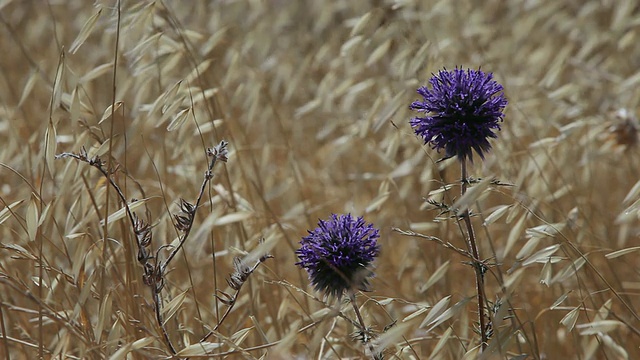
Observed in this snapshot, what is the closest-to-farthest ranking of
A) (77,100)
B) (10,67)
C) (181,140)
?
(77,100) → (181,140) → (10,67)

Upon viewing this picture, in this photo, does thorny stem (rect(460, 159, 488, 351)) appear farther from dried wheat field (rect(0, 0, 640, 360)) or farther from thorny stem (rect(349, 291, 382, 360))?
thorny stem (rect(349, 291, 382, 360))

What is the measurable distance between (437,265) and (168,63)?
0.78 metres

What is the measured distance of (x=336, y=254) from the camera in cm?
104

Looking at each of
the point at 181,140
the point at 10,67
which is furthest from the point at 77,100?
the point at 10,67

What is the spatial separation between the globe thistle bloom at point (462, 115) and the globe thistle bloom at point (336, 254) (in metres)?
0.18

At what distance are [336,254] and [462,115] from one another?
0.27 meters

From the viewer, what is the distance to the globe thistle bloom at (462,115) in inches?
40.5

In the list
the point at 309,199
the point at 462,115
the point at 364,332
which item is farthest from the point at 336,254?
the point at 309,199

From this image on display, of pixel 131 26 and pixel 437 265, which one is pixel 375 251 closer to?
pixel 437 265

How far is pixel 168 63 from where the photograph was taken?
1672mm

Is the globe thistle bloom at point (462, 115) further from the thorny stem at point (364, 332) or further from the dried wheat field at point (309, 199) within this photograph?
the thorny stem at point (364, 332)

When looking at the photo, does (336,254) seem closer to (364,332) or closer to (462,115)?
(364,332)

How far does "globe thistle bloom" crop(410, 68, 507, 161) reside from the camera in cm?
103

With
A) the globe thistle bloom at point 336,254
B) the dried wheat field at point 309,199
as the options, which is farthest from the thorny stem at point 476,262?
the globe thistle bloom at point 336,254
